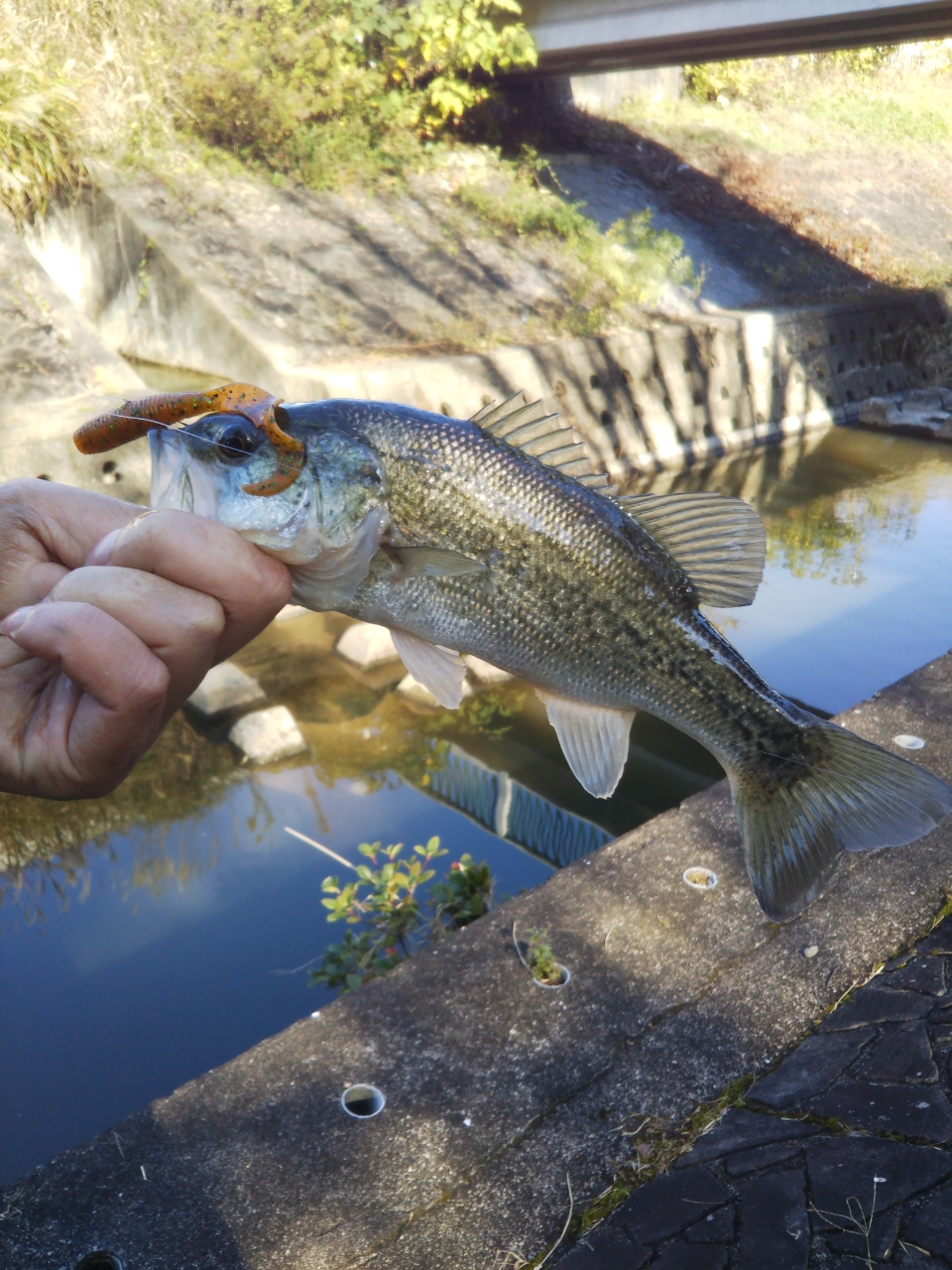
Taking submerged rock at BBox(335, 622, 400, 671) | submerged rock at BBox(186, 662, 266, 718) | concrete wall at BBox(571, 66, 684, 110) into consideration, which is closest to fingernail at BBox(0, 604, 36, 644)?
submerged rock at BBox(186, 662, 266, 718)

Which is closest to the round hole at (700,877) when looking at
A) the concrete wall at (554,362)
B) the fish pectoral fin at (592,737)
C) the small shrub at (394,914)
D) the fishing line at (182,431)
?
the small shrub at (394,914)

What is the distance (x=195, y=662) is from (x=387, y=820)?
4388 millimetres

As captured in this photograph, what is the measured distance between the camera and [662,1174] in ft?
9.43

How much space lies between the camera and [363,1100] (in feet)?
10.2

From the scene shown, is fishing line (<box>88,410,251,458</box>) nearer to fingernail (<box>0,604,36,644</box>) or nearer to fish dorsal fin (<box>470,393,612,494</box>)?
fingernail (<box>0,604,36,644</box>)

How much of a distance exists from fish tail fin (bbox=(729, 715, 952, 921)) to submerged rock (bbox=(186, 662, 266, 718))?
5364 millimetres

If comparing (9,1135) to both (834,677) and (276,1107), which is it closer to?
(276,1107)

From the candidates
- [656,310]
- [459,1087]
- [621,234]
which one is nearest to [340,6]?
[621,234]

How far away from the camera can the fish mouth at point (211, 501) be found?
6.00ft

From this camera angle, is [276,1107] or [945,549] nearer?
[276,1107]

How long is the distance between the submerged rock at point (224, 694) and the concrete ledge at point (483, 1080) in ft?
11.9

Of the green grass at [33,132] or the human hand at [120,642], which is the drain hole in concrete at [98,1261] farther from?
the green grass at [33,132]

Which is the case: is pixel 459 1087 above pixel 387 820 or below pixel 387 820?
above

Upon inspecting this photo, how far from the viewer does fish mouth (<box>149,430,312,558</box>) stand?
1.83m
